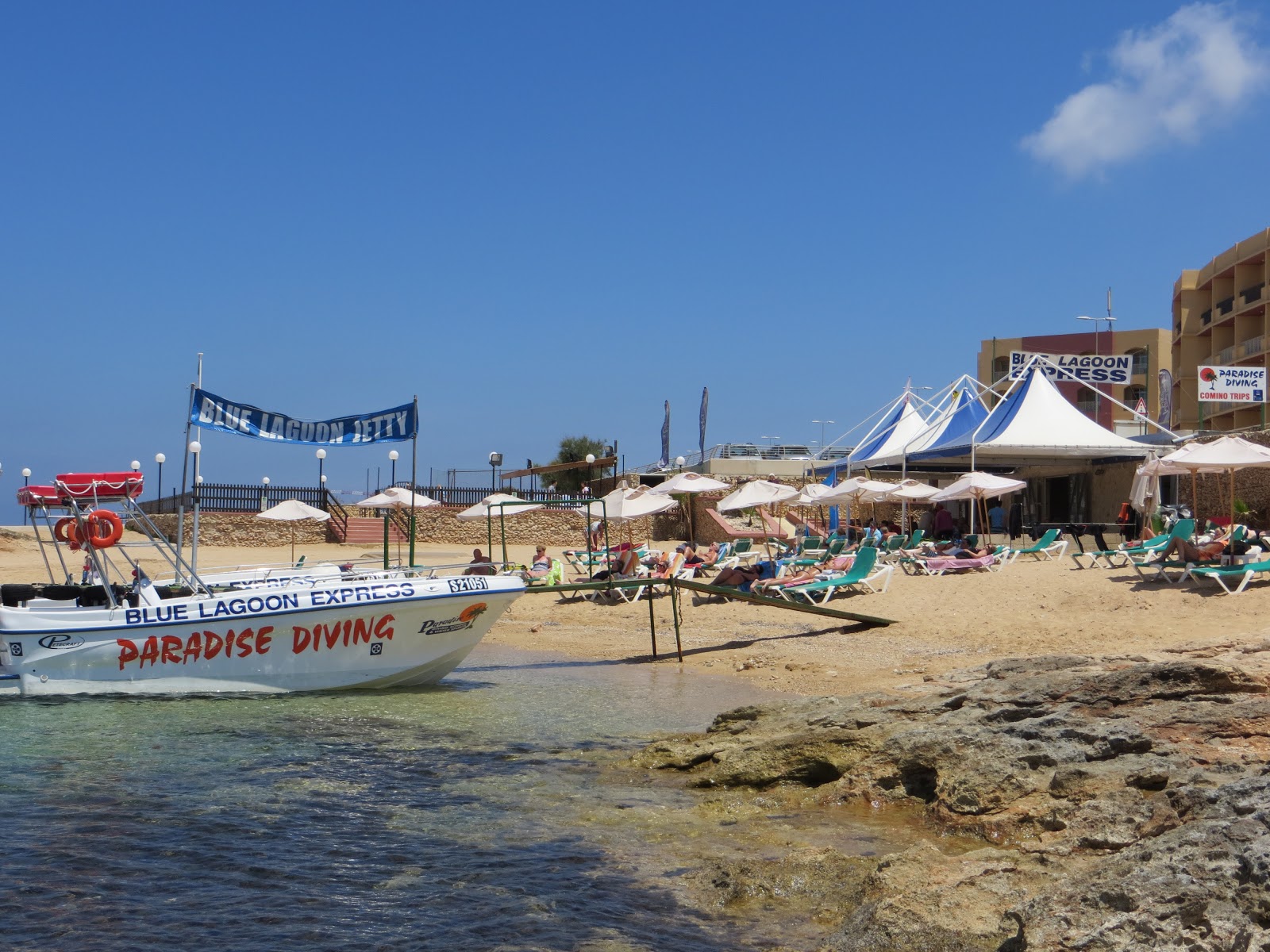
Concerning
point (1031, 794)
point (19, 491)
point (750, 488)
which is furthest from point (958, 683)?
point (750, 488)

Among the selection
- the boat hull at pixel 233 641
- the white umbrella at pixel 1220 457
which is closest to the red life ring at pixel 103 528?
the boat hull at pixel 233 641

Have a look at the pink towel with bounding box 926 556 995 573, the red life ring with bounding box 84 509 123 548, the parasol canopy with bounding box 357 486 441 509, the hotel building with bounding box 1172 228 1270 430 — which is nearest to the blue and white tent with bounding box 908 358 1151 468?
the pink towel with bounding box 926 556 995 573

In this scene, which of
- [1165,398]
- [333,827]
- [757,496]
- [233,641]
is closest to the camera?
[333,827]

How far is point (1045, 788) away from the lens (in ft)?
21.3

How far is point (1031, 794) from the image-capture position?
256 inches

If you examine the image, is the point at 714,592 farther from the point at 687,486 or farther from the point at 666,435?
the point at 666,435

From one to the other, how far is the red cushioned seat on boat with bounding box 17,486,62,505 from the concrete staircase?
23.6 metres

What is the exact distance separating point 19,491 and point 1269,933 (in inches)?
494

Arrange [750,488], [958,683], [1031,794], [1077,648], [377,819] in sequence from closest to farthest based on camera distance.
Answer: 1. [1031,794]
2. [377,819]
3. [958,683]
4. [1077,648]
5. [750,488]

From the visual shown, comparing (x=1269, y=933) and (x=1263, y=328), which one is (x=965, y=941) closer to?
(x=1269, y=933)

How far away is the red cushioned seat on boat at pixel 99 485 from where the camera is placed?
1182 centimetres

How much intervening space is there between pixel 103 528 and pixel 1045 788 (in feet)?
31.8

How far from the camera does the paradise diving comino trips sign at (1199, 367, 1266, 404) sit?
130ft

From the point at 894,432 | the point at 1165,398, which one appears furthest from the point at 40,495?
the point at 1165,398
